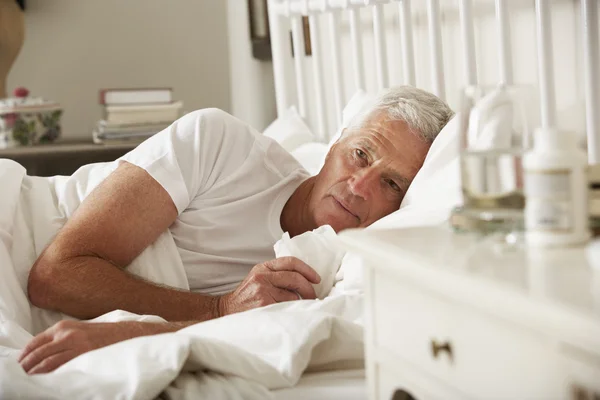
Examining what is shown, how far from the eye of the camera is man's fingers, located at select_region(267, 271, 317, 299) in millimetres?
1441

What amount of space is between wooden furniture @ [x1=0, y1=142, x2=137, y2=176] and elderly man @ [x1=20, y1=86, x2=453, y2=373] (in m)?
1.21

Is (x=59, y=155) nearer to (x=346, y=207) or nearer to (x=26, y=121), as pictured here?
(x=26, y=121)

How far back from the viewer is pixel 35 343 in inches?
48.8

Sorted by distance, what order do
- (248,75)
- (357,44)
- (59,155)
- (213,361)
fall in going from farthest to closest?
(248,75)
(59,155)
(357,44)
(213,361)

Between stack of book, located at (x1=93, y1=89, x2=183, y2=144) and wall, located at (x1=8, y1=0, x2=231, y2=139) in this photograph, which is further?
wall, located at (x1=8, y1=0, x2=231, y2=139)

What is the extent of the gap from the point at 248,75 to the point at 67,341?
222cm

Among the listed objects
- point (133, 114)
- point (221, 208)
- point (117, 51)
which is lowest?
point (221, 208)

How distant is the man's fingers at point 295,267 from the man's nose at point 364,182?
272mm

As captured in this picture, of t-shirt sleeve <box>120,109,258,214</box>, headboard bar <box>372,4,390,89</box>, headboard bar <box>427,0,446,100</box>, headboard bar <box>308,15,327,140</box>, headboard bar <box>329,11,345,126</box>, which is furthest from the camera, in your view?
headboard bar <box>308,15,327,140</box>

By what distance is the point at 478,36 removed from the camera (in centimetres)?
187

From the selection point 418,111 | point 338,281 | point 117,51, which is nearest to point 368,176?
point 418,111

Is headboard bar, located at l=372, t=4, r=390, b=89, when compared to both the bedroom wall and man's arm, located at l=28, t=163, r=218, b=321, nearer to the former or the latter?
the bedroom wall

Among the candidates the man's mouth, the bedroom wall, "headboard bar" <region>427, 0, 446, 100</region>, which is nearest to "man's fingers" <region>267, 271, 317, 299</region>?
the man's mouth

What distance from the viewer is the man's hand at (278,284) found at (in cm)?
144
